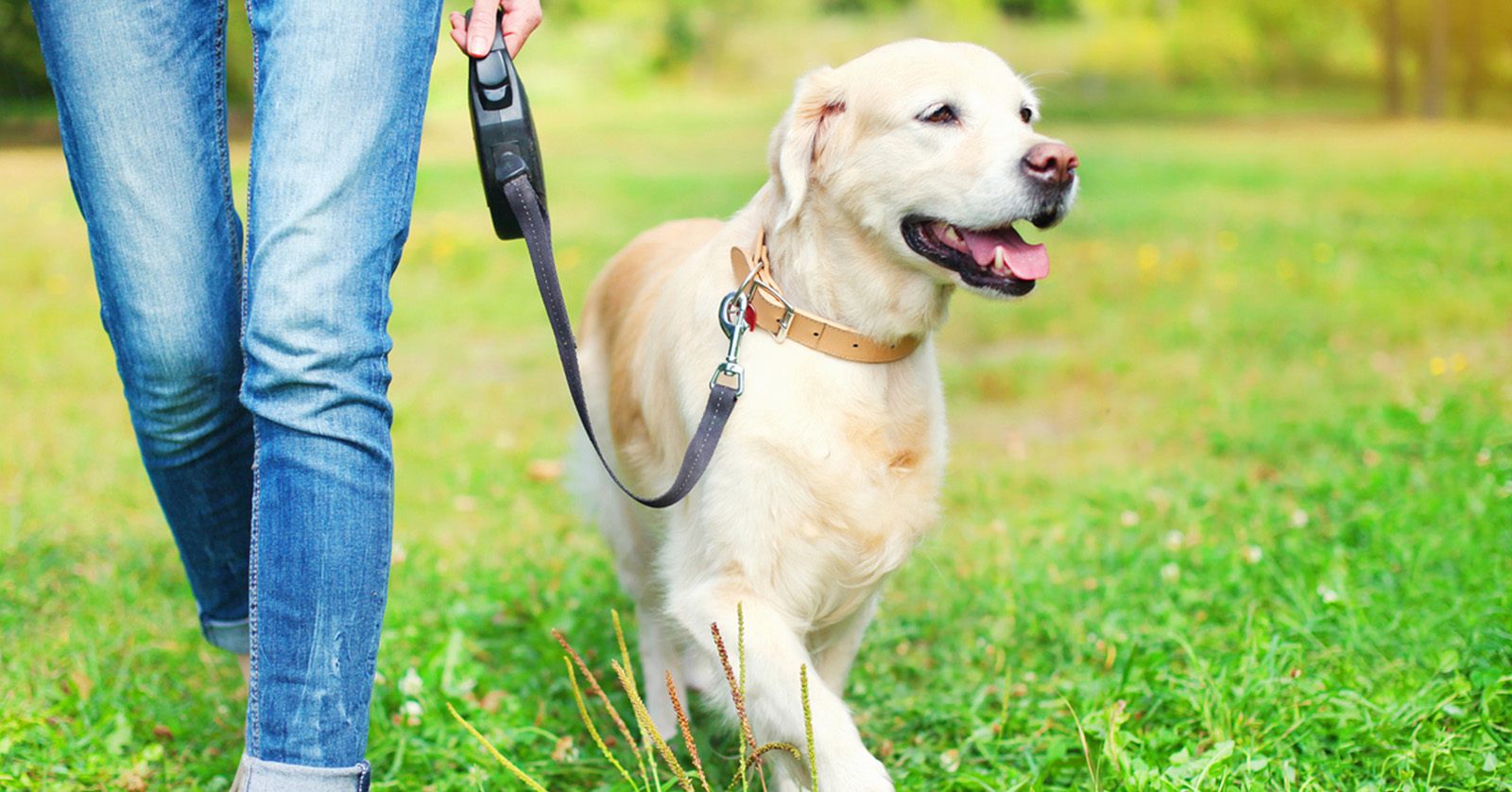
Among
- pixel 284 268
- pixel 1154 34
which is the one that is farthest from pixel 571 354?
pixel 1154 34

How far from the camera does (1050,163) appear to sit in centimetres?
192

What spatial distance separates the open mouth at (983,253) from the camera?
1.96m

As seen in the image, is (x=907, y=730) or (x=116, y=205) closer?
(x=116, y=205)

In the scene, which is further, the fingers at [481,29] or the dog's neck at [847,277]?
the dog's neck at [847,277]

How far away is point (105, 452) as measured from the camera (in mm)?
3984

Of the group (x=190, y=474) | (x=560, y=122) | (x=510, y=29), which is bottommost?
(x=560, y=122)

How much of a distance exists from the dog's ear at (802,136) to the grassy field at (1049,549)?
31.3 inches

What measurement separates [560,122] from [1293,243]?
11320 mm

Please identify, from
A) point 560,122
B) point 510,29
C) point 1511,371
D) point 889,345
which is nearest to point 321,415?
point 510,29

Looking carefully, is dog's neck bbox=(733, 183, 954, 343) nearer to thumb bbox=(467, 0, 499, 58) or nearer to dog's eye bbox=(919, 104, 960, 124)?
dog's eye bbox=(919, 104, 960, 124)

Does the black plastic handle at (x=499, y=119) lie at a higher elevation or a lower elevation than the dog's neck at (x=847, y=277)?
higher

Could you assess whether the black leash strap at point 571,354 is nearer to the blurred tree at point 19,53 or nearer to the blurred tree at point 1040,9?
the blurred tree at point 19,53

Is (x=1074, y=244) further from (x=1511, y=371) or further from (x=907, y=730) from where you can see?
(x=907, y=730)

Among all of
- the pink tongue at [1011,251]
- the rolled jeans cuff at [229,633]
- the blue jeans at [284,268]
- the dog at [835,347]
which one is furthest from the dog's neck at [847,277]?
the rolled jeans cuff at [229,633]
